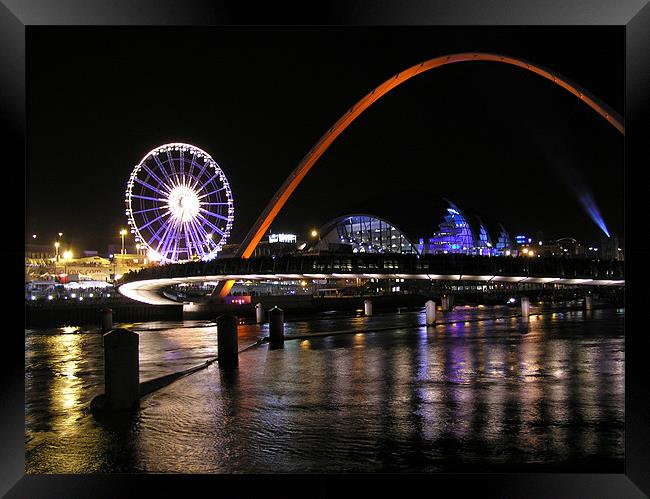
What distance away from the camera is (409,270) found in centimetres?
5556

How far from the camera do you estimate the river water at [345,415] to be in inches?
328

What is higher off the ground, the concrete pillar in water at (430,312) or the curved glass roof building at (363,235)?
the curved glass roof building at (363,235)

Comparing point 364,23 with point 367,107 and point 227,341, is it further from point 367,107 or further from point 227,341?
point 367,107

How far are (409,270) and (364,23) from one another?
48.3 m

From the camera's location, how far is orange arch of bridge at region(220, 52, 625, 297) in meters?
49.9

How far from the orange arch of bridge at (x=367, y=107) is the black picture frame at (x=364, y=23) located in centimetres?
3937

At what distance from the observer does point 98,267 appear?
12150cm

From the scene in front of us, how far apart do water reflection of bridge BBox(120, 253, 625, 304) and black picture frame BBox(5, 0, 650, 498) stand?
44.6m

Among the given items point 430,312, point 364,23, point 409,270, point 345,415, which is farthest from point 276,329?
point 409,270

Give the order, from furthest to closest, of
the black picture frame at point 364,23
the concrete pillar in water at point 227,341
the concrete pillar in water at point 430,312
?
1. the concrete pillar in water at point 430,312
2. the concrete pillar in water at point 227,341
3. the black picture frame at point 364,23

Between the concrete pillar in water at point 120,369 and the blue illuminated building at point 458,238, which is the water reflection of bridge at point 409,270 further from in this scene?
the blue illuminated building at point 458,238

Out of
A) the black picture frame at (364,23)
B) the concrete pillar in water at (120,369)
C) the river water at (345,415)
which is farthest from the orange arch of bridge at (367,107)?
the concrete pillar in water at (120,369)

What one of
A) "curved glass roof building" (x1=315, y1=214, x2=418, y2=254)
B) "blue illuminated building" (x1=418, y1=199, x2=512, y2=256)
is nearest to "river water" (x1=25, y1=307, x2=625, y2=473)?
"curved glass roof building" (x1=315, y1=214, x2=418, y2=254)

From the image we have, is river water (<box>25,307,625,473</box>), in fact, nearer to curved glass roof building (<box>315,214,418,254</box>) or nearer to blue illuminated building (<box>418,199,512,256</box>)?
curved glass roof building (<box>315,214,418,254</box>)
